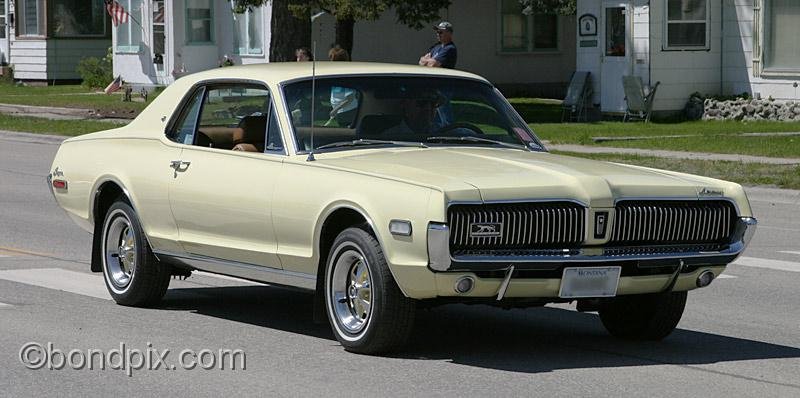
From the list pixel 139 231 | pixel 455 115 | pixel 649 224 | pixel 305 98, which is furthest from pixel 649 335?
pixel 139 231

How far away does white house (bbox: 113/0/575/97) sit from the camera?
42.1m

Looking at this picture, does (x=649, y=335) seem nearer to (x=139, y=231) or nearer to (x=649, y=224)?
(x=649, y=224)

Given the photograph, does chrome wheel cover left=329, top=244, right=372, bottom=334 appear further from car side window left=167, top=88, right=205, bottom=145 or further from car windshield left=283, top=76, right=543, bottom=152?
car side window left=167, top=88, right=205, bottom=145

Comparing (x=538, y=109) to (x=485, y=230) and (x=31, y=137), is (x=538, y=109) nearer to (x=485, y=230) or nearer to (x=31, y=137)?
(x=31, y=137)

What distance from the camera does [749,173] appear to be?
19.8m

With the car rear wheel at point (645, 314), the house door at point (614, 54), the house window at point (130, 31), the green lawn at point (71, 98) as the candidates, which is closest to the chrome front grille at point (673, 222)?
the car rear wheel at point (645, 314)

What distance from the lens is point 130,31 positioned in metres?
46.7

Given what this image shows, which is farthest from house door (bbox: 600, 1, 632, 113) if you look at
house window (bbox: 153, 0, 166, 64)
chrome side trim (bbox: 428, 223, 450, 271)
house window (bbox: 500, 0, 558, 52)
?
chrome side trim (bbox: 428, 223, 450, 271)

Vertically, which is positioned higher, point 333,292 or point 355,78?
point 355,78

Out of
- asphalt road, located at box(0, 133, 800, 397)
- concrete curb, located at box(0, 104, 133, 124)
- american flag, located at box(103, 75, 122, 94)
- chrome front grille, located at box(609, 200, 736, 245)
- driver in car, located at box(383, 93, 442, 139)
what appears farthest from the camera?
american flag, located at box(103, 75, 122, 94)

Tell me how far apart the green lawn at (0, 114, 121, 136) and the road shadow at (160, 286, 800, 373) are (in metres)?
19.9

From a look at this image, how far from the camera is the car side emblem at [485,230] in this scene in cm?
770

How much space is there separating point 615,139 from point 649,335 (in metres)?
16.9

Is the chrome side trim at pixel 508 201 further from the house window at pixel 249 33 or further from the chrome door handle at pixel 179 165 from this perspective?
the house window at pixel 249 33
